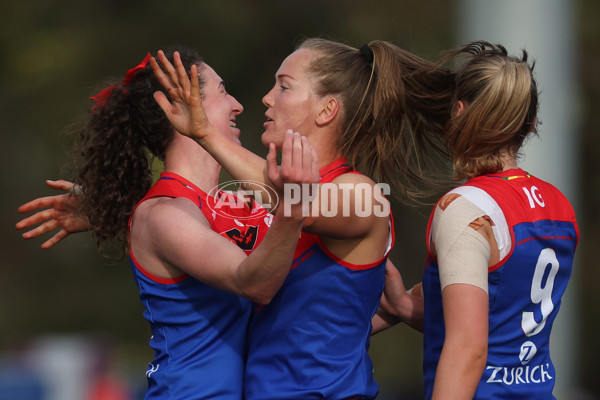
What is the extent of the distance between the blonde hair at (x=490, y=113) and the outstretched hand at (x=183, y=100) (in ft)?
2.64

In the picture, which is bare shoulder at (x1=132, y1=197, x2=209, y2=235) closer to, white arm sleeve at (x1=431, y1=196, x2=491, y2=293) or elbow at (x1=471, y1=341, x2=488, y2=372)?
white arm sleeve at (x1=431, y1=196, x2=491, y2=293)

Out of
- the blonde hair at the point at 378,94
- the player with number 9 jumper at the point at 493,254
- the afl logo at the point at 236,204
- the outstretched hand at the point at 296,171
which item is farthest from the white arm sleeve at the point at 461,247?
the afl logo at the point at 236,204

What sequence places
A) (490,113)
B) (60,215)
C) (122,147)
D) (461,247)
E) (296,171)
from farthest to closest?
(60,215)
(122,147)
(490,113)
(461,247)
(296,171)

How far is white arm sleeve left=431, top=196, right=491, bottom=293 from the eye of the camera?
2.82 meters

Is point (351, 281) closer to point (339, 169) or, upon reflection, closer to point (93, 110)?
point (339, 169)

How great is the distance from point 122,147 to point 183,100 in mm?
660

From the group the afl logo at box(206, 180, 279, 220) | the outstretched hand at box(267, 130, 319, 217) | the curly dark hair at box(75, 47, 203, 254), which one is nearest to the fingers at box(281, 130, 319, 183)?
the outstretched hand at box(267, 130, 319, 217)

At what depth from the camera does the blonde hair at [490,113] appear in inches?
119

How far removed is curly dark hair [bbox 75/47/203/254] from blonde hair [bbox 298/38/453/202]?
57cm

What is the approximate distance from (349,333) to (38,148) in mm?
11598

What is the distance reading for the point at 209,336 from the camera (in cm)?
319

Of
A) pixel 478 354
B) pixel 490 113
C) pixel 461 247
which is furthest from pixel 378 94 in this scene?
pixel 478 354

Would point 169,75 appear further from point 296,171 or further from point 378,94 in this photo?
point 378,94

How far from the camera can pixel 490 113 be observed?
9.87ft
